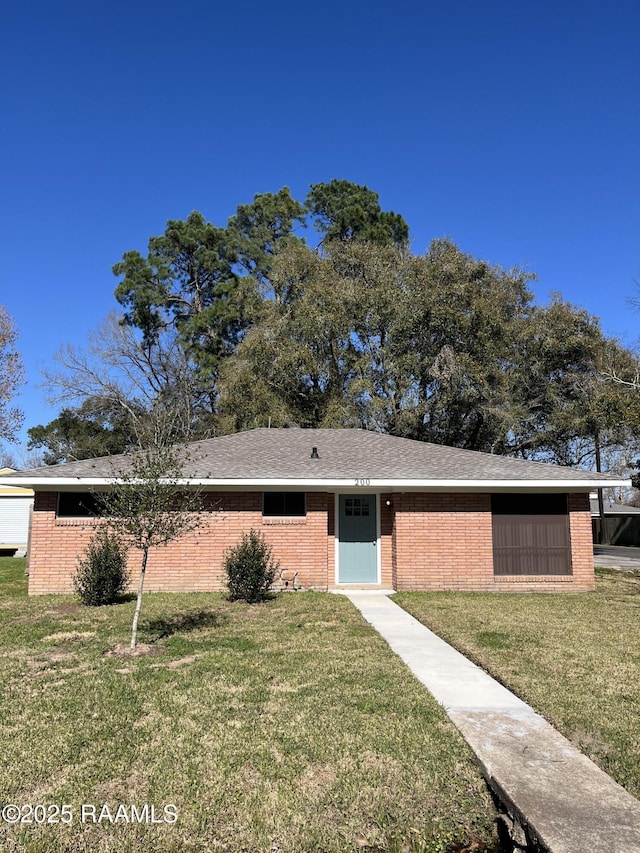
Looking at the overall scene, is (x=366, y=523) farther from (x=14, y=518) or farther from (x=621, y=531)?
(x=621, y=531)

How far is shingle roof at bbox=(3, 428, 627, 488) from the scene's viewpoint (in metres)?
12.3

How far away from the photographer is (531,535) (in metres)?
13.1

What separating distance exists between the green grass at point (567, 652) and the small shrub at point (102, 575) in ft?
18.1

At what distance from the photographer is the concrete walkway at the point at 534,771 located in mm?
3117

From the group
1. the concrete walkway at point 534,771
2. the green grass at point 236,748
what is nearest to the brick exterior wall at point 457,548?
the green grass at point 236,748

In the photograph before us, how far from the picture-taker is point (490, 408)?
75.2 feet

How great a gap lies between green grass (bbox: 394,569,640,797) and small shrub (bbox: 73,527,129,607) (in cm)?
552

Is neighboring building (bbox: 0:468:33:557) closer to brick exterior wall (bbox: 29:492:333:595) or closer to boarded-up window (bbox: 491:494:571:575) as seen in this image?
brick exterior wall (bbox: 29:492:333:595)

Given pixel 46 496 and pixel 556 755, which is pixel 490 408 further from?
pixel 556 755

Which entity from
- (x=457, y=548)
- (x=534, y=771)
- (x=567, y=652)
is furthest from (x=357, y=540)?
(x=534, y=771)

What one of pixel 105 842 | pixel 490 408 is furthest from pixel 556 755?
pixel 490 408

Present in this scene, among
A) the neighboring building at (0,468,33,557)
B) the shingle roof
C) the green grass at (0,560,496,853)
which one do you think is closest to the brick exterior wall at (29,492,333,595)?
the shingle roof

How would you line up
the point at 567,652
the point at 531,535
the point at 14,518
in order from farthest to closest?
the point at 14,518, the point at 531,535, the point at 567,652

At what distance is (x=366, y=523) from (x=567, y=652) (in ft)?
22.6
